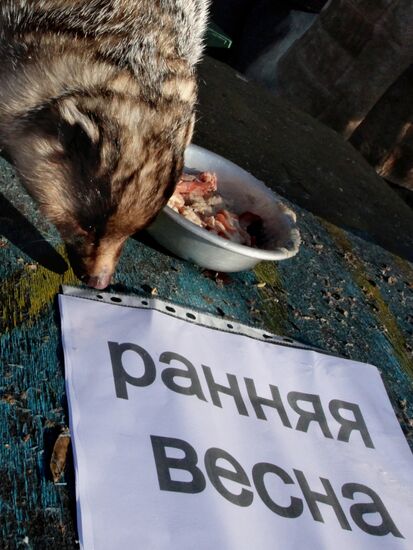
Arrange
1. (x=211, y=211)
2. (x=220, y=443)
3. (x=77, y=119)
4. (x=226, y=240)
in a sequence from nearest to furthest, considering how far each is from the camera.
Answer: (x=220, y=443) < (x=77, y=119) < (x=226, y=240) < (x=211, y=211)

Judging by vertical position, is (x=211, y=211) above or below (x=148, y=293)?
above

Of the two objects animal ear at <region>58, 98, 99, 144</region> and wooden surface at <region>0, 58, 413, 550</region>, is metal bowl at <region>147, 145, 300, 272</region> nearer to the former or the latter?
wooden surface at <region>0, 58, 413, 550</region>

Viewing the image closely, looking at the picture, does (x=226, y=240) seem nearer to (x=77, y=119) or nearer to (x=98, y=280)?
(x=98, y=280)

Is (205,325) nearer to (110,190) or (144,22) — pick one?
(110,190)

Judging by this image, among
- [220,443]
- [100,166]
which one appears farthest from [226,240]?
[220,443]

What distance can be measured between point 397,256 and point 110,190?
4.12ft

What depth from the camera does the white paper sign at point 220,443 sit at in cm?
110

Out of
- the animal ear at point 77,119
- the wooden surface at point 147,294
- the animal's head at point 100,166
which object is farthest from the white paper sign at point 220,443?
the animal ear at point 77,119

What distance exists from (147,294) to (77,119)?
1.37ft

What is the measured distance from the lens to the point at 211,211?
1.73 m

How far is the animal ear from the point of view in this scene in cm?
139

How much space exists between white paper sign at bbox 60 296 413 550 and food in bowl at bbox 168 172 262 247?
0.28 m

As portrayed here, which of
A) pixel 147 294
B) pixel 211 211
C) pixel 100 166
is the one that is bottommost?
pixel 147 294

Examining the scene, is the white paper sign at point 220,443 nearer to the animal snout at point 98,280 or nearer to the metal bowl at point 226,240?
the animal snout at point 98,280
